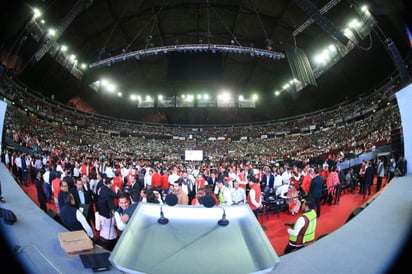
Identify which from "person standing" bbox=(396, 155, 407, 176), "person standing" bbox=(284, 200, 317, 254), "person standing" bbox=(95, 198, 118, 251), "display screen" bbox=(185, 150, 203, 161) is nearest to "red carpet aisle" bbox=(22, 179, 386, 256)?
"person standing" bbox=(284, 200, 317, 254)

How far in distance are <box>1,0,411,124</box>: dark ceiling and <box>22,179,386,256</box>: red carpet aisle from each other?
10.1ft

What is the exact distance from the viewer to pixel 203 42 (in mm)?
18047

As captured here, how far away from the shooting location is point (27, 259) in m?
1.41

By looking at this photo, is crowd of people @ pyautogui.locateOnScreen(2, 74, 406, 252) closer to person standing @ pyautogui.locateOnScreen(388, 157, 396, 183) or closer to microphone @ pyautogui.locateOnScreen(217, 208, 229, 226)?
person standing @ pyautogui.locateOnScreen(388, 157, 396, 183)

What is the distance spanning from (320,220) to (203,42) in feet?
56.8

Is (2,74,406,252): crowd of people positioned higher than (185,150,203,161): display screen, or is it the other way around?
(185,150,203,161): display screen

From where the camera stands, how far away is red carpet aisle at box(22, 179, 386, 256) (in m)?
4.23

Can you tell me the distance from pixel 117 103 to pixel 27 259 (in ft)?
96.0

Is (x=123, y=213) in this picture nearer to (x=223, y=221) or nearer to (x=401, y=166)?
(x=223, y=221)

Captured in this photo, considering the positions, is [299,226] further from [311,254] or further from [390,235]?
[311,254]

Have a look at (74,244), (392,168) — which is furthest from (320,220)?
(74,244)

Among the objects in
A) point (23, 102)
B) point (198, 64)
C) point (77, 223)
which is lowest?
point (77, 223)

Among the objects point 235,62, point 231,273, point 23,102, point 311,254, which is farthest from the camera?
point 235,62

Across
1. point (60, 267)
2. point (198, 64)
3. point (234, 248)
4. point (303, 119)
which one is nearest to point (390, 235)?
point (234, 248)
